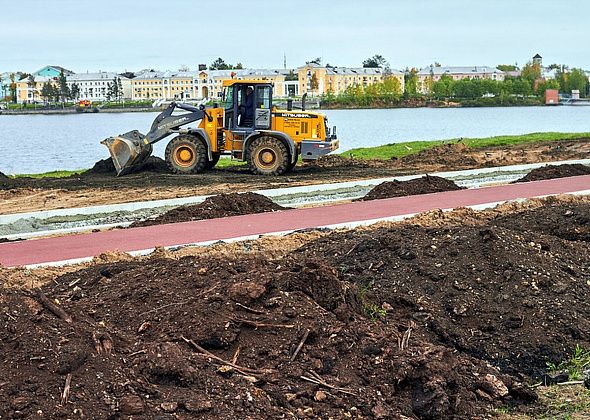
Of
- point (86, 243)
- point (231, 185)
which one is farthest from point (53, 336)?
point (231, 185)

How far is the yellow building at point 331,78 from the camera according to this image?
15862 cm

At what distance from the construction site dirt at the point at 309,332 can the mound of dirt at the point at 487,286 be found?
0.01m

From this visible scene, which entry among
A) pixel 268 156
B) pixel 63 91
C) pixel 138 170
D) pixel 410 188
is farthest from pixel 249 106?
pixel 63 91

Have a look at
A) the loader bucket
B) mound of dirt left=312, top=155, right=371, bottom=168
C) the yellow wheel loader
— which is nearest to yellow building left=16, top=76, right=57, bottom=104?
mound of dirt left=312, top=155, right=371, bottom=168

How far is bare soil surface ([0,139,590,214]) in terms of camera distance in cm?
1927

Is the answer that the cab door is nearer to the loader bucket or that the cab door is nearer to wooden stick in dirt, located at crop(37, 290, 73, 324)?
the loader bucket

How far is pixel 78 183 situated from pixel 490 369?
1755 centimetres

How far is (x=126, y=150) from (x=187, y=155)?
1.67 meters

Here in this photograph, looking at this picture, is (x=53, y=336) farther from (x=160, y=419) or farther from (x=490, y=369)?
(x=490, y=369)

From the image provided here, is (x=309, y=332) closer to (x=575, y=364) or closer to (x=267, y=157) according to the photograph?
(x=575, y=364)

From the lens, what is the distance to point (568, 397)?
629cm

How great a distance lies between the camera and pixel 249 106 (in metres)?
23.3

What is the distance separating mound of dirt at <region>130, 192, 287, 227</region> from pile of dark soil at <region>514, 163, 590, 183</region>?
673cm

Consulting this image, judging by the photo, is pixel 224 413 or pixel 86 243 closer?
pixel 224 413
